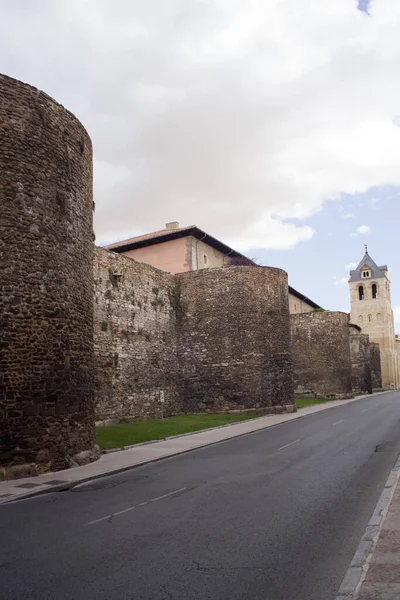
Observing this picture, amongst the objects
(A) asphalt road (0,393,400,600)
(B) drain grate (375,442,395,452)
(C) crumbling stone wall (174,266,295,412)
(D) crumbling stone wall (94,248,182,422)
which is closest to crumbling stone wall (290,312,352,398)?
(C) crumbling stone wall (174,266,295,412)

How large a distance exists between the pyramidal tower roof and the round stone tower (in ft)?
307

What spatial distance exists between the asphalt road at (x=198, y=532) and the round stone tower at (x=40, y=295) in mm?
2029

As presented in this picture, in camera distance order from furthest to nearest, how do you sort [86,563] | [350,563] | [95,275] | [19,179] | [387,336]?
[387,336] < [95,275] < [19,179] < [86,563] < [350,563]

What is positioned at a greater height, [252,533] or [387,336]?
[387,336]

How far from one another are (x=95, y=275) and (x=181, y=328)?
8.70 m

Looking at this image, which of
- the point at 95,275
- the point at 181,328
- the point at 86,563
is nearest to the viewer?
the point at 86,563

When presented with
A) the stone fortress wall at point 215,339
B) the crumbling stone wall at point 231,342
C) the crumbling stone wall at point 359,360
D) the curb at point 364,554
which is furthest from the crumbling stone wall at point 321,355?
the curb at point 364,554

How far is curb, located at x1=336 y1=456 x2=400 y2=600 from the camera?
501 centimetres

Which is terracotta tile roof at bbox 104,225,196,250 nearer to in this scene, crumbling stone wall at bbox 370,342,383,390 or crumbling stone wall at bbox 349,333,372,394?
crumbling stone wall at bbox 349,333,372,394

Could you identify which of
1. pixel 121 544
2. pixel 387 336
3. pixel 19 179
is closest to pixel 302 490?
pixel 121 544

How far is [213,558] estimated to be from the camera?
248 inches

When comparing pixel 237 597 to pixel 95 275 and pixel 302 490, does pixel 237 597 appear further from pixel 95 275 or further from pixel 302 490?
pixel 95 275

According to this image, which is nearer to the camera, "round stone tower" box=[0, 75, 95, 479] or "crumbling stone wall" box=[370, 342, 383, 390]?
"round stone tower" box=[0, 75, 95, 479]

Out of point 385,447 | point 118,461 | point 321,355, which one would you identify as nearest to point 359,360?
point 321,355
